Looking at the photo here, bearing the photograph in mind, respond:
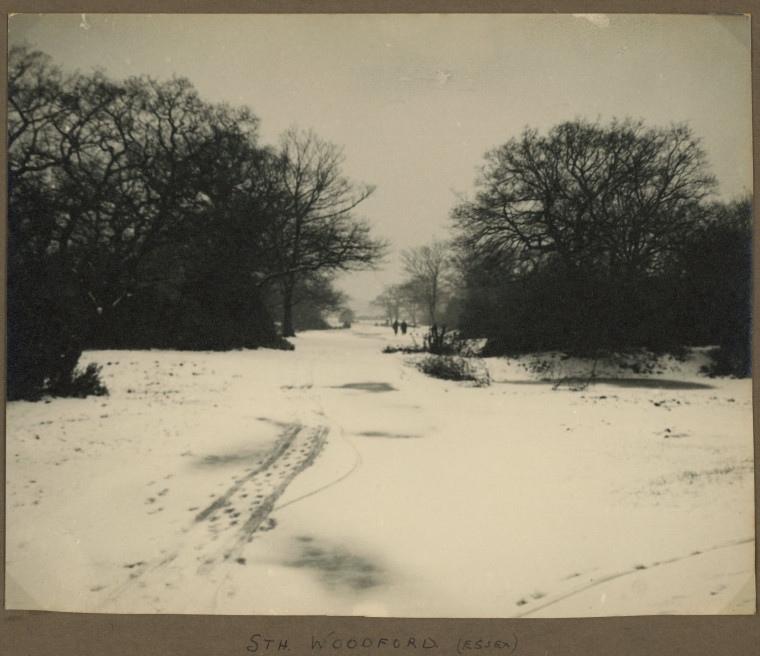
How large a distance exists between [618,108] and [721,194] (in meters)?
1.02

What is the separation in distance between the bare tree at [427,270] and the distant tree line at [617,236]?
14 centimetres

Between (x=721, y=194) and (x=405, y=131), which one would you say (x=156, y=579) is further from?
(x=721, y=194)

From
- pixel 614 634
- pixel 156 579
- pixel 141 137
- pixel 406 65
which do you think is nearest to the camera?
pixel 156 579

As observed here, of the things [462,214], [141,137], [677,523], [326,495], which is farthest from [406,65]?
[677,523]

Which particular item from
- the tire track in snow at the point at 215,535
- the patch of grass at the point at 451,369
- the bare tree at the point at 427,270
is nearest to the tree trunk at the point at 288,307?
the bare tree at the point at 427,270

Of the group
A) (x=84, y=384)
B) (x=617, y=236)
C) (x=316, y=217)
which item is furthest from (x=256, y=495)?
(x=617, y=236)

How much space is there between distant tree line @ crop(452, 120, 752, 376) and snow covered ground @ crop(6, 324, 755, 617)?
0.46m

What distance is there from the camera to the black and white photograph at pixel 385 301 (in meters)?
2.71

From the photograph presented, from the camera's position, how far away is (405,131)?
3.27 metres

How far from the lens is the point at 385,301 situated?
369 centimetres

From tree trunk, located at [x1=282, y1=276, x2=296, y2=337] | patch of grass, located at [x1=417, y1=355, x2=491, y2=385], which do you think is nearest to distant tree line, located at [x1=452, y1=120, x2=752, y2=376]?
patch of grass, located at [x1=417, y1=355, x2=491, y2=385]

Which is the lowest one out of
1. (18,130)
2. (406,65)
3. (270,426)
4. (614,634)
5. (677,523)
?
(614,634)
